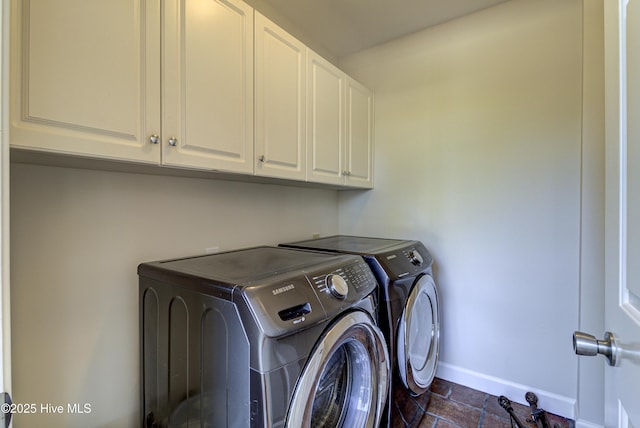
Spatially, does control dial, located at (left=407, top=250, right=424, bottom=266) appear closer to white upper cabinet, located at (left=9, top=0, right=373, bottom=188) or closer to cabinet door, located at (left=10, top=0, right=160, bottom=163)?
white upper cabinet, located at (left=9, top=0, right=373, bottom=188)

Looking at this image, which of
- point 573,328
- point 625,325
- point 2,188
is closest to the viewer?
point 2,188

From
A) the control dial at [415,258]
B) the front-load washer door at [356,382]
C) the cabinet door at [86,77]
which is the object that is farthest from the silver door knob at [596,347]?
the cabinet door at [86,77]

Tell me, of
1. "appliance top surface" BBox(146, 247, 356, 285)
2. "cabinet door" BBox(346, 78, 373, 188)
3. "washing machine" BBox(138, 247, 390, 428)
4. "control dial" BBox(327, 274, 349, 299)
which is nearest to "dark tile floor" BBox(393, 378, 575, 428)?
"washing machine" BBox(138, 247, 390, 428)

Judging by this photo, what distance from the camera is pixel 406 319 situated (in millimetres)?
1426

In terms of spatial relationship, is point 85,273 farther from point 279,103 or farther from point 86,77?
point 279,103

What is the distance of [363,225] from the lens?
8.25 feet

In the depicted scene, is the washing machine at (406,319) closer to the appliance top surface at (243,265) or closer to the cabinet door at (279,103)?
the appliance top surface at (243,265)

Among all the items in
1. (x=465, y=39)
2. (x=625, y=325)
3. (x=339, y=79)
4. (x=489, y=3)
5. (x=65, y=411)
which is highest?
(x=489, y=3)

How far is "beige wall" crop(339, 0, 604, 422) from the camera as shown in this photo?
1704mm

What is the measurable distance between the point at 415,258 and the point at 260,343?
1.21 m

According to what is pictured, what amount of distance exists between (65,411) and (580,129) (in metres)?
2.85


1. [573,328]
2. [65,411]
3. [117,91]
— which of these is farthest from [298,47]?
[573,328]

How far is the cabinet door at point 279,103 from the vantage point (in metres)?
1.39

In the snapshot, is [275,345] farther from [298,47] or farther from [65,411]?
[298,47]
